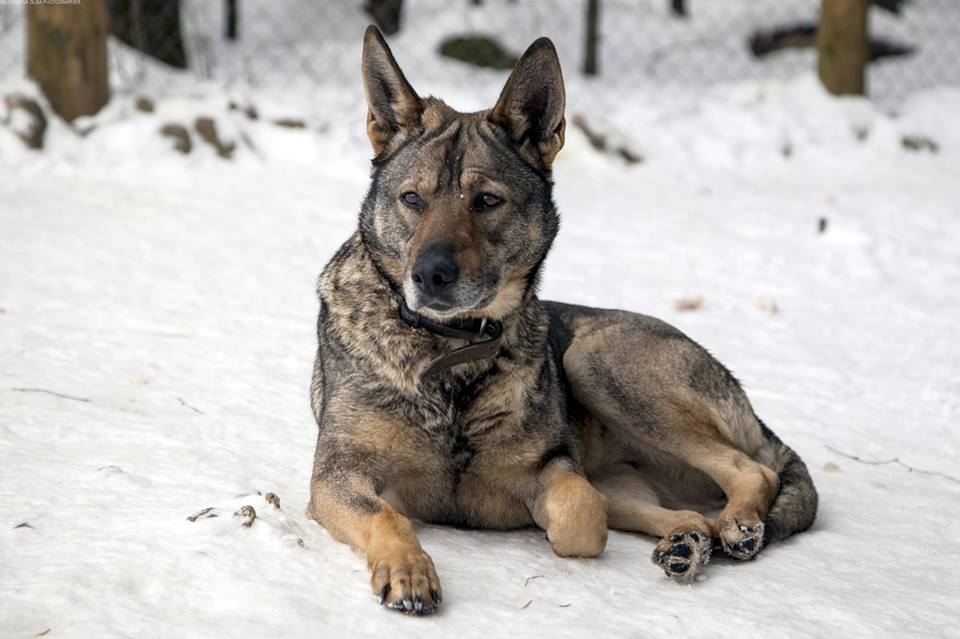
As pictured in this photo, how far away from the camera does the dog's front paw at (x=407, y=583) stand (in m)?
3.15

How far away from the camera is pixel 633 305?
758 centimetres

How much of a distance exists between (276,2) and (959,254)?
1188cm

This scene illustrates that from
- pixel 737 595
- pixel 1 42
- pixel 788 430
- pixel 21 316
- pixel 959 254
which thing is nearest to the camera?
pixel 737 595

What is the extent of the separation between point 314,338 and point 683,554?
3.36 metres

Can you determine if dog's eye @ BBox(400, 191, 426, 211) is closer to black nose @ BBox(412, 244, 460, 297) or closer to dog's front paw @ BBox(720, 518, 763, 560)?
black nose @ BBox(412, 244, 460, 297)

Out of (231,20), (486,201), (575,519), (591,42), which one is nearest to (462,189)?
(486,201)

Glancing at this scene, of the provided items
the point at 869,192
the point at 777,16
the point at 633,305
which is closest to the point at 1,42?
the point at 633,305

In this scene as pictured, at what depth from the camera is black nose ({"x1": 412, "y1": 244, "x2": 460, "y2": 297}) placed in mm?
3650

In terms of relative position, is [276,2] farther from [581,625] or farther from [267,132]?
[581,625]

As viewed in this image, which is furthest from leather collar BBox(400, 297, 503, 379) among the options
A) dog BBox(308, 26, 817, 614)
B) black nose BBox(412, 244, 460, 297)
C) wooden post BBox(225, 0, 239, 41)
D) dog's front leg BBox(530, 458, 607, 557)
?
wooden post BBox(225, 0, 239, 41)

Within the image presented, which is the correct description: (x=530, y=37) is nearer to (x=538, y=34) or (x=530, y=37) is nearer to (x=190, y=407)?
(x=538, y=34)

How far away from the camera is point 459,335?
13.2 feet

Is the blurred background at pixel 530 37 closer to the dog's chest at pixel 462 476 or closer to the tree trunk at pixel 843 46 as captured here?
the tree trunk at pixel 843 46

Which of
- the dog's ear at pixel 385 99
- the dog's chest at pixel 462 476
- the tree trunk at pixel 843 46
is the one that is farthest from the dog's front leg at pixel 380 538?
the tree trunk at pixel 843 46
